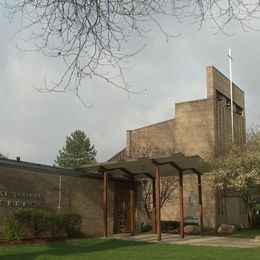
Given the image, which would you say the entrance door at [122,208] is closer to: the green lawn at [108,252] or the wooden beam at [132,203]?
the wooden beam at [132,203]

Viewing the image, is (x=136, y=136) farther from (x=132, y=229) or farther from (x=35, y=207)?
(x=35, y=207)

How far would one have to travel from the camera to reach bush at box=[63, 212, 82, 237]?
2473cm

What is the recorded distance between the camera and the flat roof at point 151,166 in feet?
81.9

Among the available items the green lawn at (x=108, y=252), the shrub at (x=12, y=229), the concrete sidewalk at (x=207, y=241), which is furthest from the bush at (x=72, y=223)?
the green lawn at (x=108, y=252)

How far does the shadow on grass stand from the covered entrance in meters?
4.02

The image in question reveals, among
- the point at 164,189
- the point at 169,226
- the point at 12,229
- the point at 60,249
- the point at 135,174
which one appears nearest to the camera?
the point at 60,249

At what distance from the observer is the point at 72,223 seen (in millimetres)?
25031

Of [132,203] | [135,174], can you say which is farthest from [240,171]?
[132,203]

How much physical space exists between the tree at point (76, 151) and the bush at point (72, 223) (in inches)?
1919

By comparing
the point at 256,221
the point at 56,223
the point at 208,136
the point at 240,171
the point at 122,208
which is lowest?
the point at 56,223

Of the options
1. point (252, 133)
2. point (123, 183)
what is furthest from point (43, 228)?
point (252, 133)

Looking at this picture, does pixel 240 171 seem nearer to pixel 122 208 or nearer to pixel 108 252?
pixel 122 208

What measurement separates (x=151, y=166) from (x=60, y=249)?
30.0 ft

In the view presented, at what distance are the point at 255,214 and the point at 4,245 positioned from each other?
2554cm
